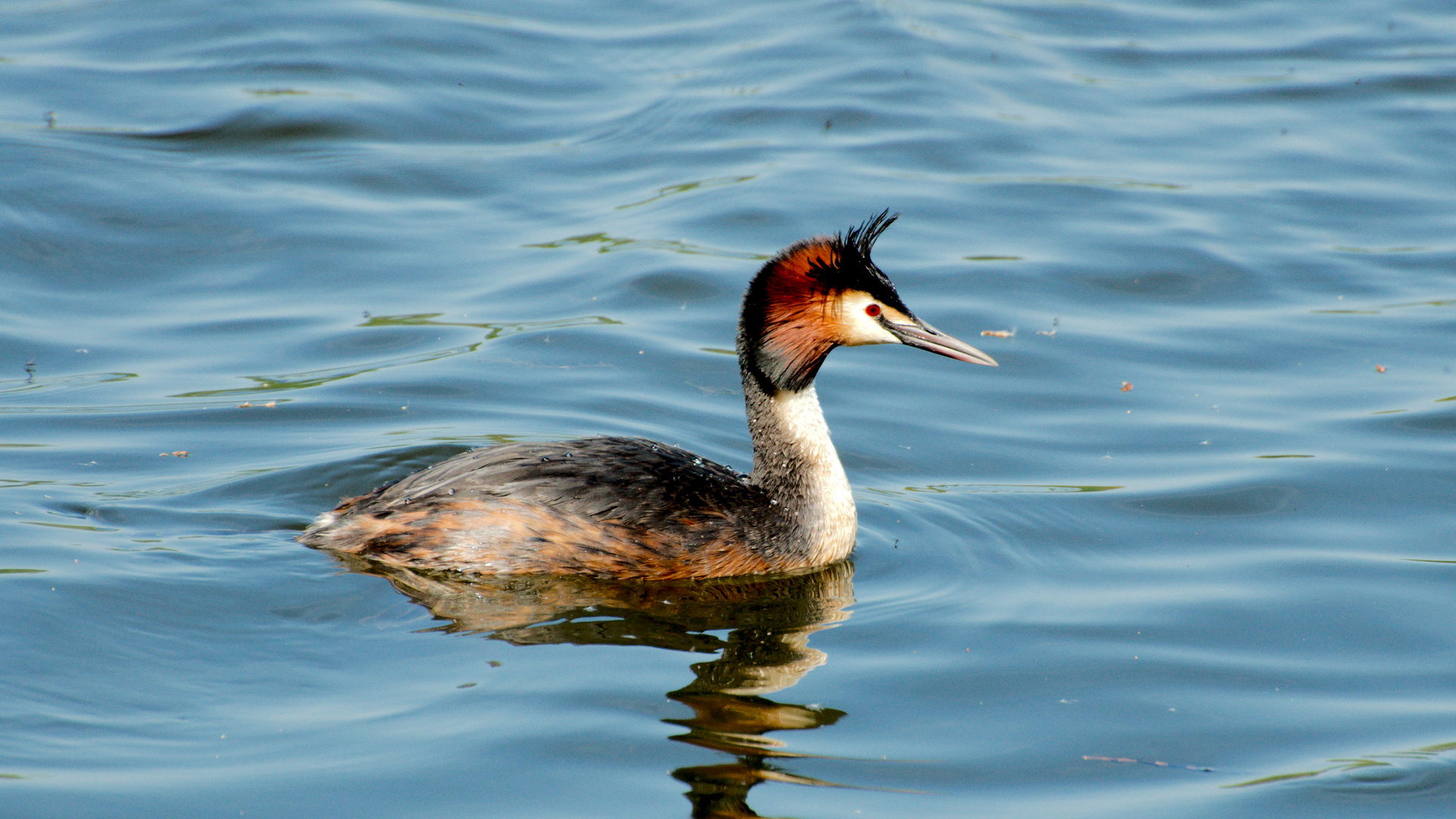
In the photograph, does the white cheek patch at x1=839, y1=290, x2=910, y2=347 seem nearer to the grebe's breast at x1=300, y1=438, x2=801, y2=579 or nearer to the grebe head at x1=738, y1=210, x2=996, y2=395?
the grebe head at x1=738, y1=210, x2=996, y2=395

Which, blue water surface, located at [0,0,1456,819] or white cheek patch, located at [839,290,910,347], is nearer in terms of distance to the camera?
blue water surface, located at [0,0,1456,819]

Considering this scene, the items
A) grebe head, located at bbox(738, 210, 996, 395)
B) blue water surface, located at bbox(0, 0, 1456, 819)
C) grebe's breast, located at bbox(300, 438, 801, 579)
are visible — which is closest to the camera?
blue water surface, located at bbox(0, 0, 1456, 819)

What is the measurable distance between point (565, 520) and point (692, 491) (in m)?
0.59

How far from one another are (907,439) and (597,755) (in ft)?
12.6

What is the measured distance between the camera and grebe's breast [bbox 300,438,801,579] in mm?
6777

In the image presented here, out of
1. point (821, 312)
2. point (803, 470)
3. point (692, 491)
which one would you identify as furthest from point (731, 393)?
point (692, 491)

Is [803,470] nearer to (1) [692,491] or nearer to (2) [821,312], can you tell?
(1) [692,491]

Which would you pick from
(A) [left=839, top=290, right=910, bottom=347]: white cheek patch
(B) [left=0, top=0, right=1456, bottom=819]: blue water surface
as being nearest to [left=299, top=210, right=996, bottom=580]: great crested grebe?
(A) [left=839, top=290, right=910, bottom=347]: white cheek patch

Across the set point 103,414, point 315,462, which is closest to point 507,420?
point 315,462

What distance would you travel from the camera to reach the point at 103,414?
861 cm

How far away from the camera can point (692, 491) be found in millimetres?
7035

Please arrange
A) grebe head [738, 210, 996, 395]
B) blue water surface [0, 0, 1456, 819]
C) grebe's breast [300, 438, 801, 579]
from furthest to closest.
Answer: grebe head [738, 210, 996, 395] < grebe's breast [300, 438, 801, 579] < blue water surface [0, 0, 1456, 819]

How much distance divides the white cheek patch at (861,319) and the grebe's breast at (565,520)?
0.89 metres

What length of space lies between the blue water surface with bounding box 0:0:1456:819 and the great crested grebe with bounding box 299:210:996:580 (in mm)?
139
